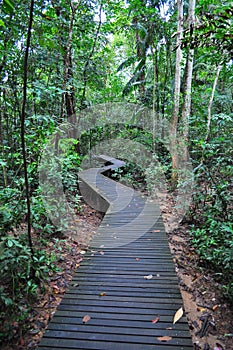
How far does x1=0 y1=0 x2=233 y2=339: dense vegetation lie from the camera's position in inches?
112

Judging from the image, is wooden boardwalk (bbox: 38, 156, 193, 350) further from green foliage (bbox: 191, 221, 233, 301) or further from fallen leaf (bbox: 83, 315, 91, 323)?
green foliage (bbox: 191, 221, 233, 301)

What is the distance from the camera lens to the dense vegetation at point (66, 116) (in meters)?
2.85

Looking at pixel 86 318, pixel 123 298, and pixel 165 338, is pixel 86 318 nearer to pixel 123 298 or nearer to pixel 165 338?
pixel 123 298

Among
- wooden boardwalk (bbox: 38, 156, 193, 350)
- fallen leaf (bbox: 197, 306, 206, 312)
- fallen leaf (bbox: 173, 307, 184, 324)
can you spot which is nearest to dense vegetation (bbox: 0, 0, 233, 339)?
fallen leaf (bbox: 197, 306, 206, 312)

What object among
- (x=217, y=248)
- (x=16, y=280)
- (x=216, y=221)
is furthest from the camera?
(x=216, y=221)

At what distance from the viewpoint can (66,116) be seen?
265 inches

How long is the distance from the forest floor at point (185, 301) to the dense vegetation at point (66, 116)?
0.15 metres

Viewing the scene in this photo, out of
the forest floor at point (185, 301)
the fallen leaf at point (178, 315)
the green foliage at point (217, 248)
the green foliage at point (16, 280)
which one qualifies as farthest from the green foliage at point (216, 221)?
the green foliage at point (16, 280)

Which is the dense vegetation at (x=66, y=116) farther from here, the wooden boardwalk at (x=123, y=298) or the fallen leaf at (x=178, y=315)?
the fallen leaf at (x=178, y=315)

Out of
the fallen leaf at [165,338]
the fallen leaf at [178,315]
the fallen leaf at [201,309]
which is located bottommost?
the fallen leaf at [201,309]

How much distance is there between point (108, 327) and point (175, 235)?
2718 millimetres

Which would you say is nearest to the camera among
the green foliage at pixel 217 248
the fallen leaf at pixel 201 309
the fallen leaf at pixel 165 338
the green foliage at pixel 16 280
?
the fallen leaf at pixel 165 338

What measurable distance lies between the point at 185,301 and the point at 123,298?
85 cm

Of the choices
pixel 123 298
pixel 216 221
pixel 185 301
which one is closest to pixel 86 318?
pixel 123 298
